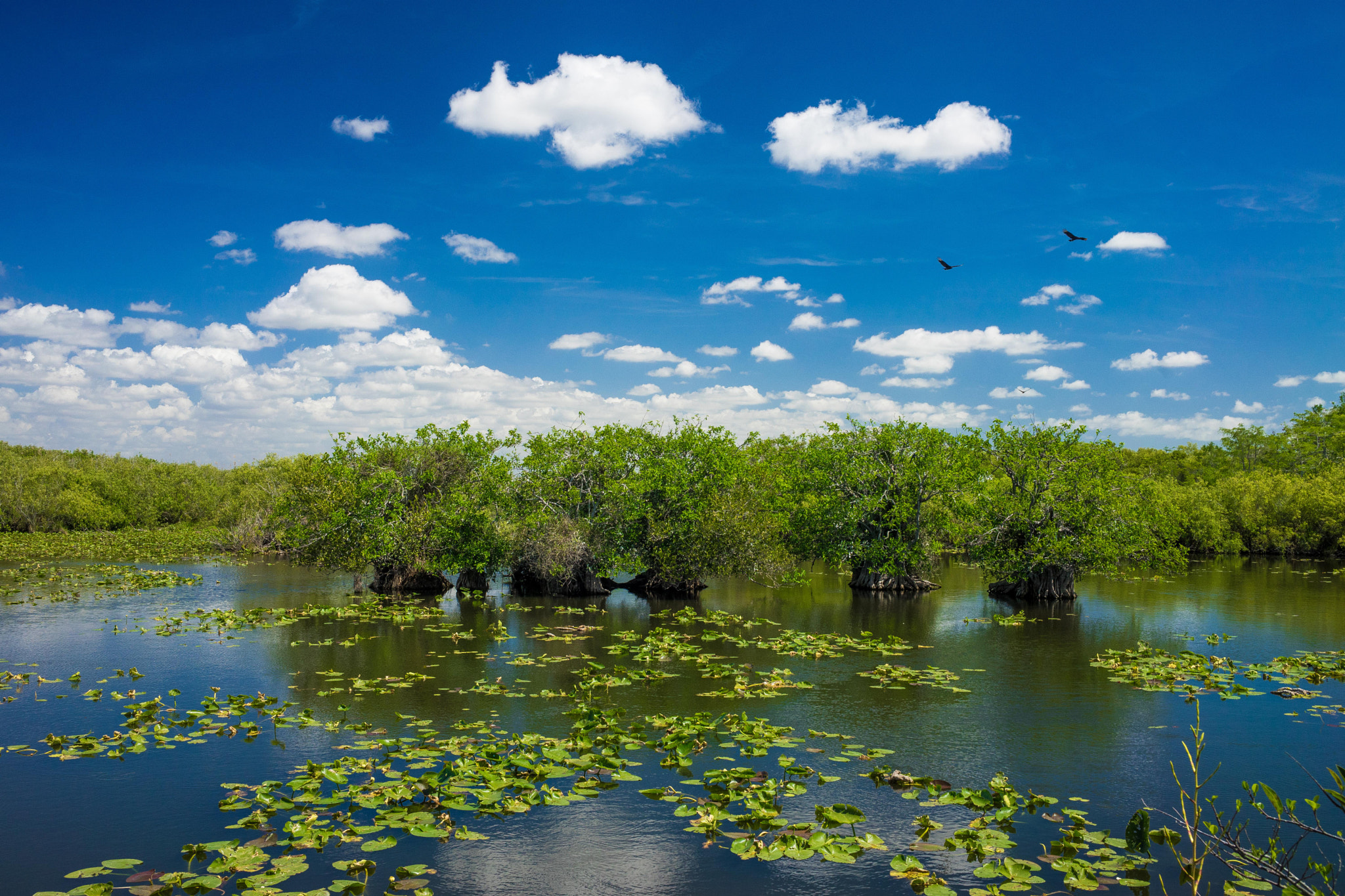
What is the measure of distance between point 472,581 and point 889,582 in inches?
703

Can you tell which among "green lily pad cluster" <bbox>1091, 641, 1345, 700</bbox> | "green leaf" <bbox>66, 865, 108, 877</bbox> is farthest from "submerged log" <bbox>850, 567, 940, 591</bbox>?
"green leaf" <bbox>66, 865, 108, 877</bbox>

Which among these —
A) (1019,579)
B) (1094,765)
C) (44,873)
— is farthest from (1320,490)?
(44,873)

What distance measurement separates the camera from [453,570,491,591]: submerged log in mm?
32625

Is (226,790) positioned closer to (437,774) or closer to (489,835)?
(437,774)

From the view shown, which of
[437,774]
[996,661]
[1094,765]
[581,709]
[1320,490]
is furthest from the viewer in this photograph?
[1320,490]

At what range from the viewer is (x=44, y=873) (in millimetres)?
8508

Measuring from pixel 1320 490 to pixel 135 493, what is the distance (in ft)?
307

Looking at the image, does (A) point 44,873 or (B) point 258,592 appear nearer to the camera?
(A) point 44,873

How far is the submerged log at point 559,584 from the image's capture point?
3169cm

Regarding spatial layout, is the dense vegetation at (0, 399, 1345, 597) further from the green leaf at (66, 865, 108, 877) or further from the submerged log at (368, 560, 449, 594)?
the green leaf at (66, 865, 108, 877)

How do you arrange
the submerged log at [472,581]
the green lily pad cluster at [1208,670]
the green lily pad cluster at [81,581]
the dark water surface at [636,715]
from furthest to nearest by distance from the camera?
the submerged log at [472,581]
the green lily pad cluster at [81,581]
the green lily pad cluster at [1208,670]
the dark water surface at [636,715]

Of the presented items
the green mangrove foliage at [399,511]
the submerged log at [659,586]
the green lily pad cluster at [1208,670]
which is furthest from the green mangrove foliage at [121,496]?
the green lily pad cluster at [1208,670]

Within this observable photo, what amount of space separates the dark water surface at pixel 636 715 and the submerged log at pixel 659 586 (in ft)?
14.5

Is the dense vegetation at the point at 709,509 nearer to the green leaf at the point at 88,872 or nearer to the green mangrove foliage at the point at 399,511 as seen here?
the green mangrove foliage at the point at 399,511
